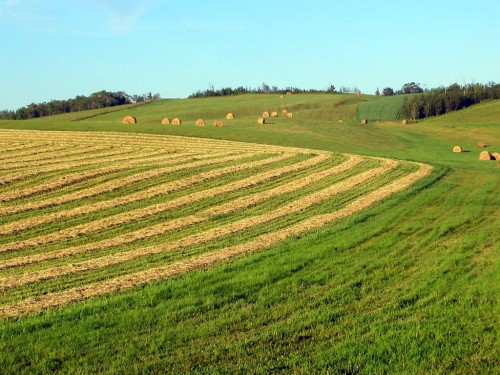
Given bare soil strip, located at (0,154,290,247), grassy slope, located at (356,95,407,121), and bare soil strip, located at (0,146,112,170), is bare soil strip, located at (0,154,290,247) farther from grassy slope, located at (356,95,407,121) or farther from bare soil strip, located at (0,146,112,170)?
grassy slope, located at (356,95,407,121)

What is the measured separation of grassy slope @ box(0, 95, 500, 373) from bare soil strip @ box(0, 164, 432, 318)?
0.48 m

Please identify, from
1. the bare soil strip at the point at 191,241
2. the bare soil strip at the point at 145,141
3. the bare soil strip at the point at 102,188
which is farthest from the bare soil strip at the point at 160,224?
the bare soil strip at the point at 145,141

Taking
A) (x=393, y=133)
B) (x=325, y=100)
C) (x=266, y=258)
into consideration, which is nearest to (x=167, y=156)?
(x=266, y=258)

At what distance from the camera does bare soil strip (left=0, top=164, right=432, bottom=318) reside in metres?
12.3

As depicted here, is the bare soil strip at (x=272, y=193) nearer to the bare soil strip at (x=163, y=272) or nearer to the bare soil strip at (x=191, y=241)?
the bare soil strip at (x=191, y=241)

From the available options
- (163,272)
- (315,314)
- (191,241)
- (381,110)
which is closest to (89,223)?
(191,241)

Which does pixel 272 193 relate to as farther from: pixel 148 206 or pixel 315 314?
pixel 315 314

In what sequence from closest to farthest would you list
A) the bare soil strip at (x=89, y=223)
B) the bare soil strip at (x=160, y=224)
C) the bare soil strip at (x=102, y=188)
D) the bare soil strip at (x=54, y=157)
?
1. the bare soil strip at (x=160, y=224)
2. the bare soil strip at (x=89, y=223)
3. the bare soil strip at (x=102, y=188)
4. the bare soil strip at (x=54, y=157)

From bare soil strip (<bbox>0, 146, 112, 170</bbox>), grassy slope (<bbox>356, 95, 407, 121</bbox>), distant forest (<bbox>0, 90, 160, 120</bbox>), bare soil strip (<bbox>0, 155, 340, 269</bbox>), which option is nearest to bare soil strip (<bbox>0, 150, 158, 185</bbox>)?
bare soil strip (<bbox>0, 146, 112, 170</bbox>)

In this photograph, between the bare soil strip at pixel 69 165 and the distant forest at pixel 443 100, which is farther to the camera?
the distant forest at pixel 443 100

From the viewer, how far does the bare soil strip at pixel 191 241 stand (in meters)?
14.6

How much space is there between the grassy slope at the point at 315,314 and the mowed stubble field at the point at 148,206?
1297mm

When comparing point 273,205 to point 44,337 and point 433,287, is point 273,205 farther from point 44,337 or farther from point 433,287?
point 44,337

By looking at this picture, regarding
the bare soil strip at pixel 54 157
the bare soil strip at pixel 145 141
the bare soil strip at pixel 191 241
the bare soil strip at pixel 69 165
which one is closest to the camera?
the bare soil strip at pixel 191 241
